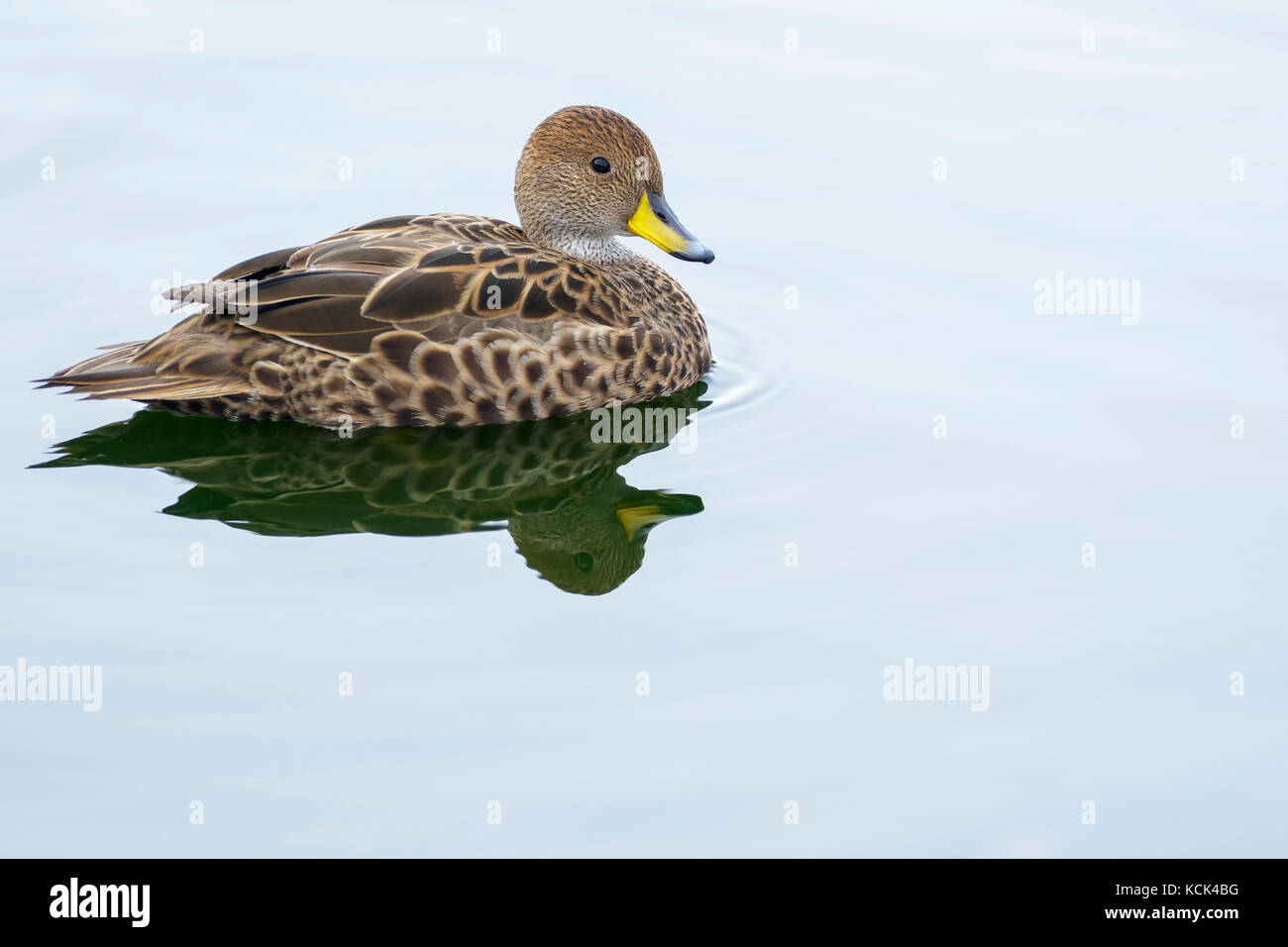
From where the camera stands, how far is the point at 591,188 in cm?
1191

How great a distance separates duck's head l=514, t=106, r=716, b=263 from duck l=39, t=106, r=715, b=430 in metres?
0.01

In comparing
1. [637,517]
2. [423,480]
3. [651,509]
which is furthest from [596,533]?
[423,480]

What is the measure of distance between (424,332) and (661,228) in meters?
1.81

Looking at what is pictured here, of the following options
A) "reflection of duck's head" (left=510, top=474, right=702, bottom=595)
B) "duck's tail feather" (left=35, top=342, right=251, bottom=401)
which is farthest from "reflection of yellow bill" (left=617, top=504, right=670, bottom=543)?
"duck's tail feather" (left=35, top=342, right=251, bottom=401)

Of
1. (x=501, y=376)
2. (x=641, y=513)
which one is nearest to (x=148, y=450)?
(x=501, y=376)

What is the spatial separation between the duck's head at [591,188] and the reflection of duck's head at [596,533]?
1.87 m

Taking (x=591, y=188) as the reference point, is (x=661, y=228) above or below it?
below

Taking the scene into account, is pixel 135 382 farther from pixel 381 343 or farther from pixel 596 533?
pixel 596 533

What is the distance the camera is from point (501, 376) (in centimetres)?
1128

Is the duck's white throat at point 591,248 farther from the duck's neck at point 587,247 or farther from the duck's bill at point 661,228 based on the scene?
the duck's bill at point 661,228

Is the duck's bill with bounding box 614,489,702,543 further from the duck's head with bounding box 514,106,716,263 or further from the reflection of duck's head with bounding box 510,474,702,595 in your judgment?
the duck's head with bounding box 514,106,716,263

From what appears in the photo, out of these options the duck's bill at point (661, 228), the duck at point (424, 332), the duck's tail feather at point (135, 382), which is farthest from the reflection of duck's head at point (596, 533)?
the duck's tail feather at point (135, 382)

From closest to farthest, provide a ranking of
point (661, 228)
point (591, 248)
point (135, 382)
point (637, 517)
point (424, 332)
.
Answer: point (637, 517) < point (135, 382) < point (424, 332) < point (661, 228) < point (591, 248)

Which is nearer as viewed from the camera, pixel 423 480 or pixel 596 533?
pixel 596 533
